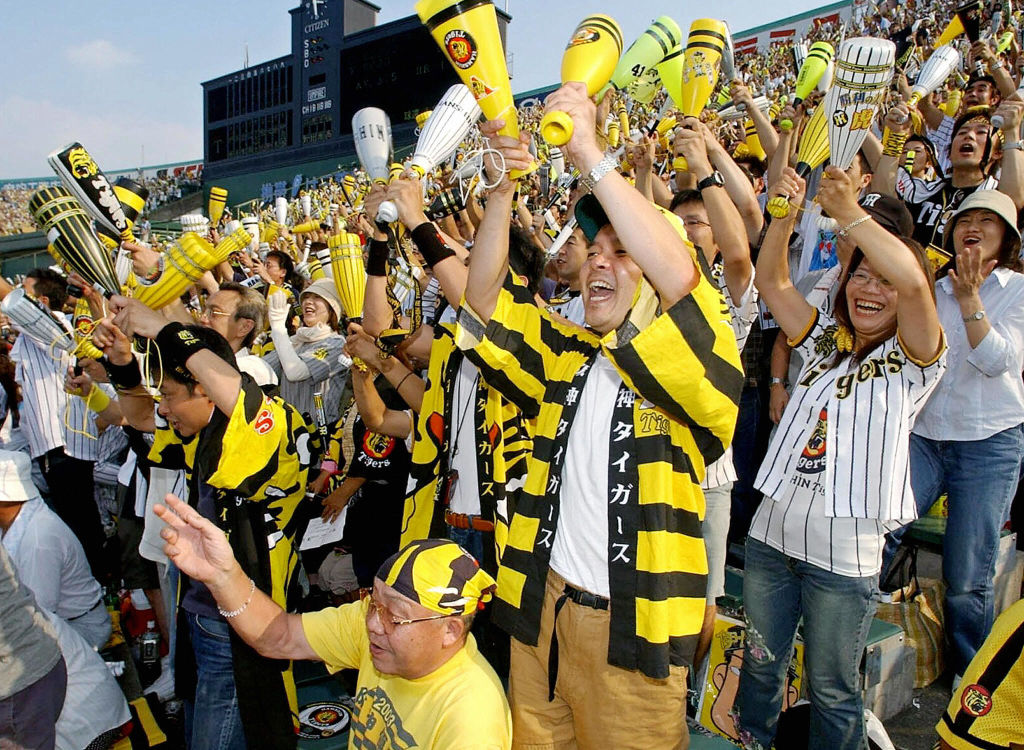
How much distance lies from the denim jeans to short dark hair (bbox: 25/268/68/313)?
589 centimetres

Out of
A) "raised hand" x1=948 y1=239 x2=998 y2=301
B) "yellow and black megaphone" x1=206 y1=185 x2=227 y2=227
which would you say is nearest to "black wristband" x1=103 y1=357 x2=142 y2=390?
"raised hand" x1=948 y1=239 x2=998 y2=301

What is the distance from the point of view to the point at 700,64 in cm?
321

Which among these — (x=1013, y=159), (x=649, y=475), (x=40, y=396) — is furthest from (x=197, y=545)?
(x=1013, y=159)

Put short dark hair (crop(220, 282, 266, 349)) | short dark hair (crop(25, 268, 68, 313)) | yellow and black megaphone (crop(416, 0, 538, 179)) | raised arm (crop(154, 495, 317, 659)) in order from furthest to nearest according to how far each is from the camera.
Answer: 1. short dark hair (crop(25, 268, 68, 313))
2. short dark hair (crop(220, 282, 266, 349))
3. raised arm (crop(154, 495, 317, 659))
4. yellow and black megaphone (crop(416, 0, 538, 179))

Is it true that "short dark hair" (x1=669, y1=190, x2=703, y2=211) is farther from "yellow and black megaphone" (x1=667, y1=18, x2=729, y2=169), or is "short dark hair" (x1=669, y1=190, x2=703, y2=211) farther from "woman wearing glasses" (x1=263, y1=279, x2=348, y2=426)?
"woman wearing glasses" (x1=263, y1=279, x2=348, y2=426)

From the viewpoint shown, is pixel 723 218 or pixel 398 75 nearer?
pixel 723 218

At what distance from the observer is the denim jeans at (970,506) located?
2.92 meters

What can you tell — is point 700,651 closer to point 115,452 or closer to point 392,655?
point 392,655

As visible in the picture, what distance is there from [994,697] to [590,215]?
1412 millimetres

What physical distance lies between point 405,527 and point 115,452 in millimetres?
2934

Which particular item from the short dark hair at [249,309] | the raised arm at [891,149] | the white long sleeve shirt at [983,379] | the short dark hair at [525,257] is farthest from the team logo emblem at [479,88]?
the raised arm at [891,149]

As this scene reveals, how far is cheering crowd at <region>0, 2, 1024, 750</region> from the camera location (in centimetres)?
173

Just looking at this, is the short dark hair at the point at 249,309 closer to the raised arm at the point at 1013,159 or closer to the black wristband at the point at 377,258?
the black wristband at the point at 377,258

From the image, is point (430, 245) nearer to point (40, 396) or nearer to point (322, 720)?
point (322, 720)
